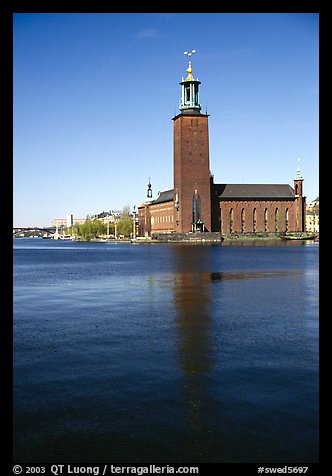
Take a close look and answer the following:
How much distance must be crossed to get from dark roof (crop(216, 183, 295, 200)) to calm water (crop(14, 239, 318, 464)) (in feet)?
264

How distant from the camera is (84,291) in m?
20.4

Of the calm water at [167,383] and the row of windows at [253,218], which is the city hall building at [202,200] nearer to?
the row of windows at [253,218]

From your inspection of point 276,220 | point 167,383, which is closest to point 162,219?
point 276,220

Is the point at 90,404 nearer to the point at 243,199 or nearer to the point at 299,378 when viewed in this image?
the point at 299,378

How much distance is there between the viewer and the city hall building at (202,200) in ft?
266

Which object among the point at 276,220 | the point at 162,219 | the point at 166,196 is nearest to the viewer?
the point at 162,219

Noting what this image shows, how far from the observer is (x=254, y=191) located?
98625 millimetres

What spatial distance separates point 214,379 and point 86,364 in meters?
2.23

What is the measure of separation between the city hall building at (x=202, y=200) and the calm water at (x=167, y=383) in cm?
6657

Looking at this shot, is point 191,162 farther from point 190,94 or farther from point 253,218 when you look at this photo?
point 253,218

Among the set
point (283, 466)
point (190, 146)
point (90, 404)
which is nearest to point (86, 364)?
point (90, 404)

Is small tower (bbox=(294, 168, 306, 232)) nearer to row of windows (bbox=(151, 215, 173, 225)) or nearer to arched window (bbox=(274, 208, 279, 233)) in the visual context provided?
arched window (bbox=(274, 208, 279, 233))

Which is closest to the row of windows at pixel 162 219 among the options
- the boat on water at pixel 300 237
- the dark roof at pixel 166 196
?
the dark roof at pixel 166 196

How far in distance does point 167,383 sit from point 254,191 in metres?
92.7
